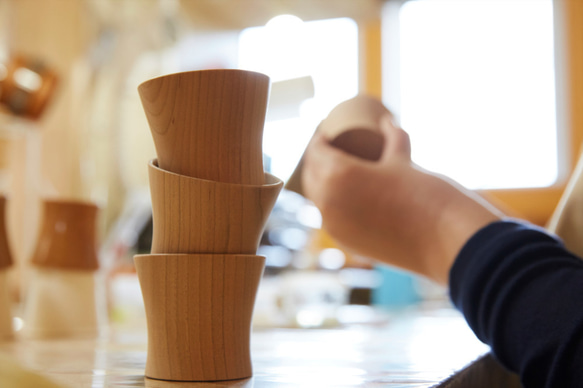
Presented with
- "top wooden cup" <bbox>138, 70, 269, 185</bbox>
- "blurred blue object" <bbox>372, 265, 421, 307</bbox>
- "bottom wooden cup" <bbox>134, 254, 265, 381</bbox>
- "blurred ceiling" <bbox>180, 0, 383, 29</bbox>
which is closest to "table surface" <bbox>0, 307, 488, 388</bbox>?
"bottom wooden cup" <bbox>134, 254, 265, 381</bbox>

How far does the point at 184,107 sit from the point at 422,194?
1.20 ft

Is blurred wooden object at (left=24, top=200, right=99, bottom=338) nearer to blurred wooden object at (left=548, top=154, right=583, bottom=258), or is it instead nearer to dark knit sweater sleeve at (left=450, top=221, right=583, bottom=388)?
dark knit sweater sleeve at (left=450, top=221, right=583, bottom=388)

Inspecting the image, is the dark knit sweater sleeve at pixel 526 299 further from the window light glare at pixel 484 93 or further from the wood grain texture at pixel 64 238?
the window light glare at pixel 484 93

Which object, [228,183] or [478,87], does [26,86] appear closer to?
[228,183]

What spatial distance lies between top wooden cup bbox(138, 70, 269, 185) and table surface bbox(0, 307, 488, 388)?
0.38 feet

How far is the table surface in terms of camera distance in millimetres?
304

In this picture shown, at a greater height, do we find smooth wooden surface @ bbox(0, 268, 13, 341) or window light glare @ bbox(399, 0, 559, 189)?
window light glare @ bbox(399, 0, 559, 189)

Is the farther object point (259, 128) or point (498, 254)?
point (498, 254)

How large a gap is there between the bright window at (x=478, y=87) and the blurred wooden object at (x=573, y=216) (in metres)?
2.92

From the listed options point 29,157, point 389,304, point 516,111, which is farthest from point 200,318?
point 516,111

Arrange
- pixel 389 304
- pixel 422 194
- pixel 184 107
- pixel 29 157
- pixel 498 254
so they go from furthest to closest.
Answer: pixel 29 157, pixel 389 304, pixel 422 194, pixel 498 254, pixel 184 107

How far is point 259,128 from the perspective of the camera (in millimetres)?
323

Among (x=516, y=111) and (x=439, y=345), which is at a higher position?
(x=516, y=111)

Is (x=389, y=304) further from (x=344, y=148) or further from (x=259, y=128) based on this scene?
(x=259, y=128)
